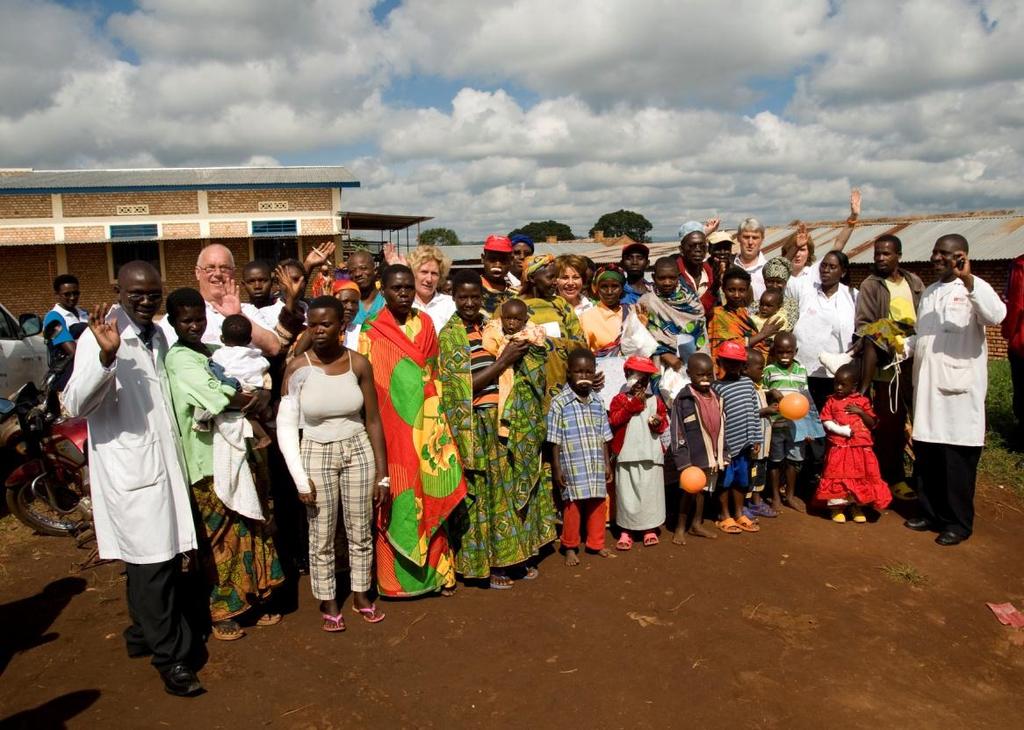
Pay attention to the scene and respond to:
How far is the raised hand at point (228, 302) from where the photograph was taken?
387 centimetres

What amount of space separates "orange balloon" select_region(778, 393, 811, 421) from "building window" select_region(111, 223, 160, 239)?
23759 millimetres

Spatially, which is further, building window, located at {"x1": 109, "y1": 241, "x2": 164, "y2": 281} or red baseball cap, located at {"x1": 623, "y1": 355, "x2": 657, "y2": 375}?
building window, located at {"x1": 109, "y1": 241, "x2": 164, "y2": 281}

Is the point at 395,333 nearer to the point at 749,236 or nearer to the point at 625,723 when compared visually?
the point at 625,723

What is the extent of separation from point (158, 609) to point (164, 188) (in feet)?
77.1

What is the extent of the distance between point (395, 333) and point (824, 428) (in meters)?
3.45

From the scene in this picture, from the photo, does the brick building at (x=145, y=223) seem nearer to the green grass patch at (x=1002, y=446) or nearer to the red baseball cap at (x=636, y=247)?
the red baseball cap at (x=636, y=247)

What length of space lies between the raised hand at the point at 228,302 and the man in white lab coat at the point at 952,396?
4.63 metres

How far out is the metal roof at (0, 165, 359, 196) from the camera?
2289 cm

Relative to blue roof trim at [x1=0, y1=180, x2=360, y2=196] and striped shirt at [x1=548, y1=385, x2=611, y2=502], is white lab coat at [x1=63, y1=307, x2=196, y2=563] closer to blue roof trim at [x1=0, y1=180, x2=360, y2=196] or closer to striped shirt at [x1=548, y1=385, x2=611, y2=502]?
striped shirt at [x1=548, y1=385, x2=611, y2=502]

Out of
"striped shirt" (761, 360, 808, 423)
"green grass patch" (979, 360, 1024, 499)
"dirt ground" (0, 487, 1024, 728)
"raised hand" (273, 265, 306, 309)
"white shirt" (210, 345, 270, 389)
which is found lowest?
Answer: "dirt ground" (0, 487, 1024, 728)

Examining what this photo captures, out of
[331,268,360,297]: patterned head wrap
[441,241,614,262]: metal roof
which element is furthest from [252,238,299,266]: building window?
[331,268,360,297]: patterned head wrap

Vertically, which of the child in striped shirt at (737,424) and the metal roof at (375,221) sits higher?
the metal roof at (375,221)

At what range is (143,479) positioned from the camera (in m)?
3.03

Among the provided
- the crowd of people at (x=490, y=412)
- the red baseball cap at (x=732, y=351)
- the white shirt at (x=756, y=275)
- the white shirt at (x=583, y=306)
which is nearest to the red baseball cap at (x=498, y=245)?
the crowd of people at (x=490, y=412)
